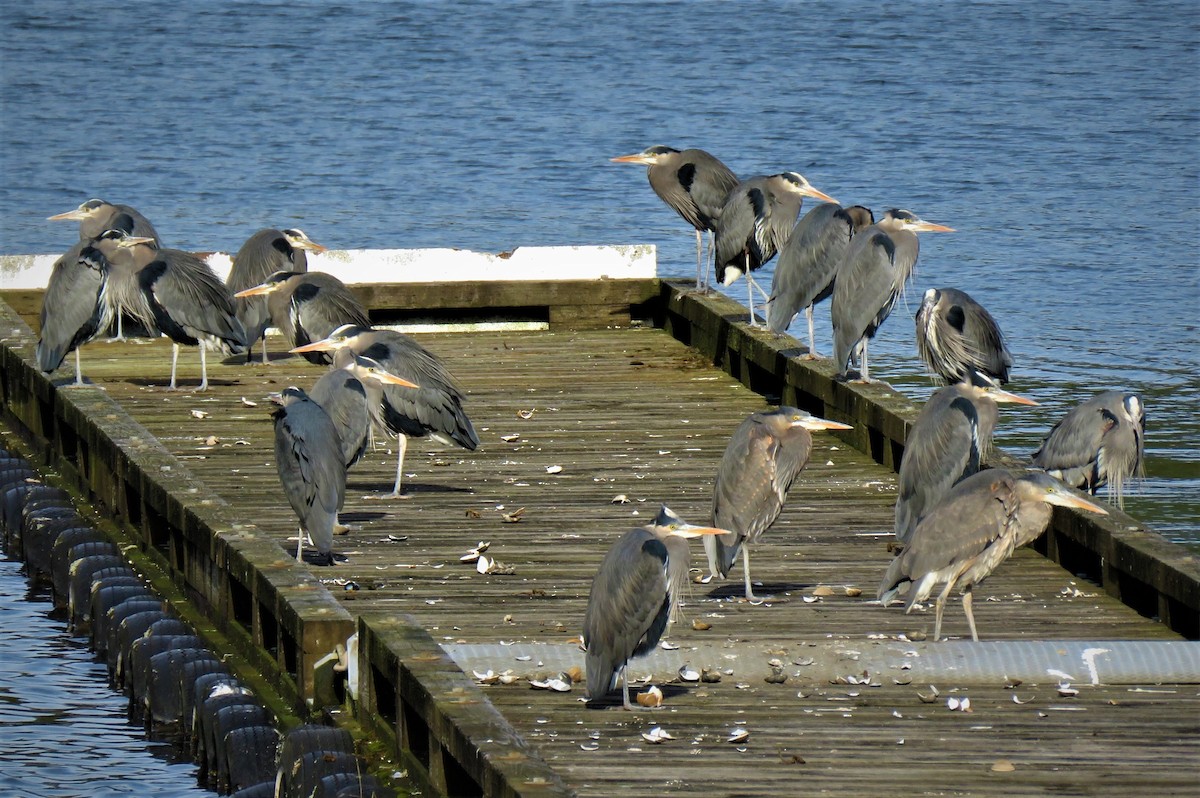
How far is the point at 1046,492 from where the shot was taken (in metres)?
7.55

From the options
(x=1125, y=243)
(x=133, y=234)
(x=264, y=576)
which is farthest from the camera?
(x=1125, y=243)

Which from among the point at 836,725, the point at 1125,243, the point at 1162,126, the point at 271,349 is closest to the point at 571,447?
the point at 271,349

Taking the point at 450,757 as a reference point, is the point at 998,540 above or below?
above

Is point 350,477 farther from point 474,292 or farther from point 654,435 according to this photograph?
point 474,292

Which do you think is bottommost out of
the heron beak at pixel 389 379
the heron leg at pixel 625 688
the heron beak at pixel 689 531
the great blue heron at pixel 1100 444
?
the heron leg at pixel 625 688

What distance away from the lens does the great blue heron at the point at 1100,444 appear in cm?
1030

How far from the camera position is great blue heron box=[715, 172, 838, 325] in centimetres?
1349

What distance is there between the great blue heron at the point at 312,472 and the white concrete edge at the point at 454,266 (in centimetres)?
650

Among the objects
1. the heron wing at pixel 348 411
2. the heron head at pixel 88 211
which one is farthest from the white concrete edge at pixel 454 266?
the heron wing at pixel 348 411

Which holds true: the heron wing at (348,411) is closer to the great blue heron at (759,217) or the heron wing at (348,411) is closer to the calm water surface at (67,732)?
the calm water surface at (67,732)

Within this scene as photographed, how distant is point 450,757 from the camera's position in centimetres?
630

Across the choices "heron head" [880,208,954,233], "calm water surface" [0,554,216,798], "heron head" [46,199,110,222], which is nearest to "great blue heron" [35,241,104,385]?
"heron head" [46,199,110,222]

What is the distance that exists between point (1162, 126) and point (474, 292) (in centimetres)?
2069

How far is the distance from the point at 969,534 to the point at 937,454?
1144mm
